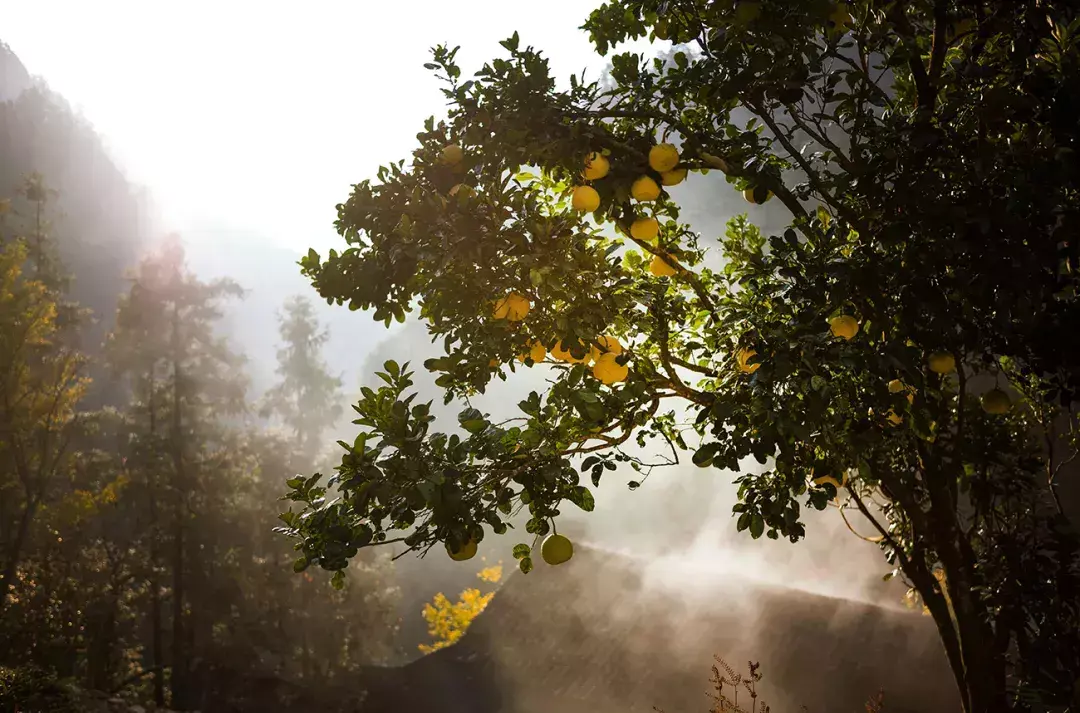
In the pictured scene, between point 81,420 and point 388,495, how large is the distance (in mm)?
16332

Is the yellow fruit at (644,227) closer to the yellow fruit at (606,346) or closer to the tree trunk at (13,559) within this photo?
the yellow fruit at (606,346)

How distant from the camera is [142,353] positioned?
60.0 ft

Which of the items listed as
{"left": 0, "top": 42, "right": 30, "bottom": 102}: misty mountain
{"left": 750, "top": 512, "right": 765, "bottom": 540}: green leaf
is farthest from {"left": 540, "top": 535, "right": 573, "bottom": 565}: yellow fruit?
{"left": 0, "top": 42, "right": 30, "bottom": 102}: misty mountain

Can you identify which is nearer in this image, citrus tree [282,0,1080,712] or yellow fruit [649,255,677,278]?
citrus tree [282,0,1080,712]

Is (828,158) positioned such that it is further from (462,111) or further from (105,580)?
(105,580)

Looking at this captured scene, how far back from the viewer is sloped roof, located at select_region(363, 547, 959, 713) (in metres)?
8.16

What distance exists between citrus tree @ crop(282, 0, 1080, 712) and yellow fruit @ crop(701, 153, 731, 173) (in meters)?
0.03

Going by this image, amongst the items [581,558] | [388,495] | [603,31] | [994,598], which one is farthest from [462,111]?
[581,558]

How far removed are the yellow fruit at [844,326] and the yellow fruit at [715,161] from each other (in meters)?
0.88

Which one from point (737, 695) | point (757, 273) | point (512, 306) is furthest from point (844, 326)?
→ point (737, 695)

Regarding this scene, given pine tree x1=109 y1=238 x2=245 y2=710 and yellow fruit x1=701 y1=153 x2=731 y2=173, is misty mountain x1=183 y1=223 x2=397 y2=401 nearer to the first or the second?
pine tree x1=109 y1=238 x2=245 y2=710

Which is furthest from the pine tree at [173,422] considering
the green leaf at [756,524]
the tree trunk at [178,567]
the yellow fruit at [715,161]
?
the yellow fruit at [715,161]

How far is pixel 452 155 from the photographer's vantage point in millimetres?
3002

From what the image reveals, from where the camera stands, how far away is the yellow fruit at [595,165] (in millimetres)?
2732
